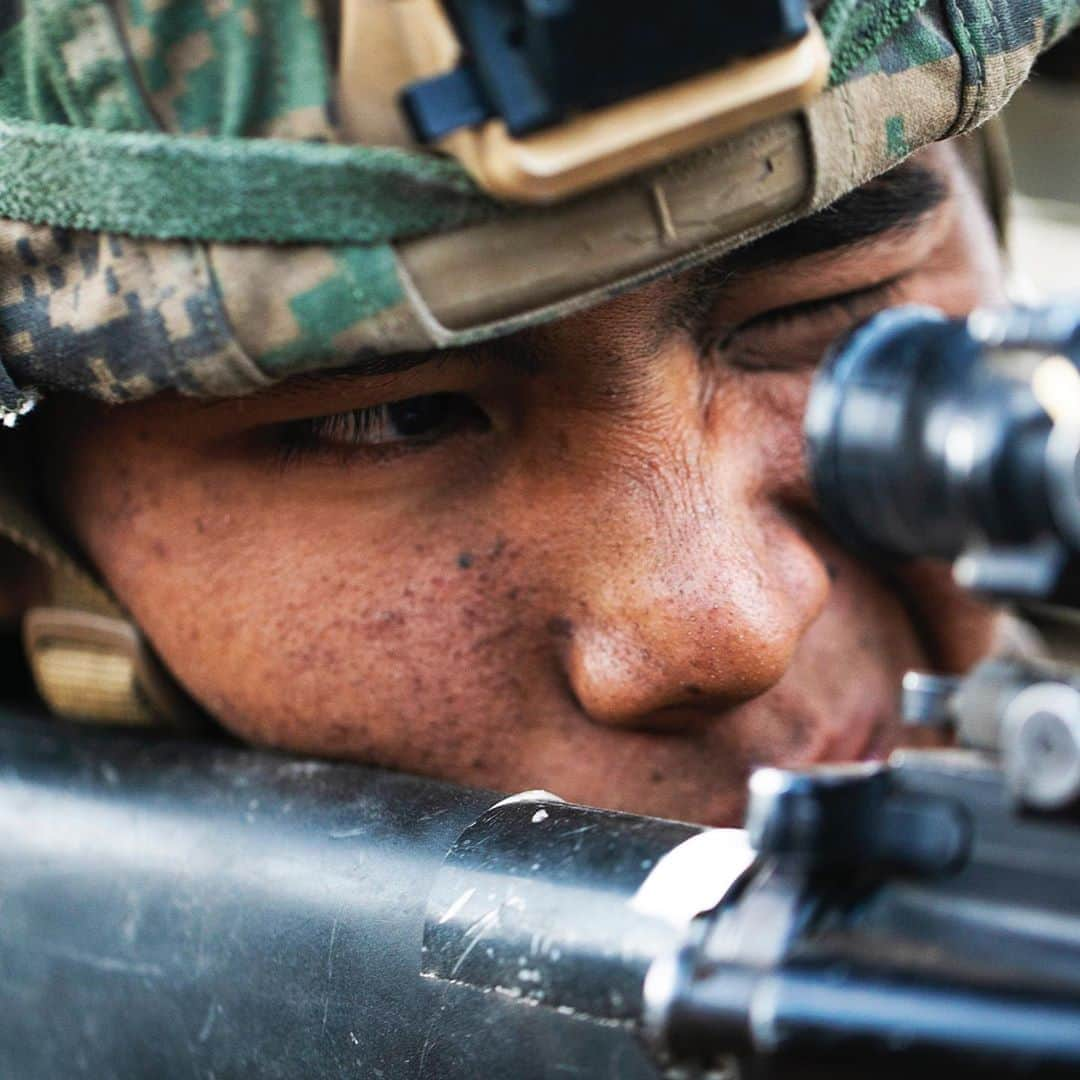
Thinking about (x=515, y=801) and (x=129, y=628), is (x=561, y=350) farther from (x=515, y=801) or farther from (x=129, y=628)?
(x=129, y=628)

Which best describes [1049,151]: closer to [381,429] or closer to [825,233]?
[825,233]

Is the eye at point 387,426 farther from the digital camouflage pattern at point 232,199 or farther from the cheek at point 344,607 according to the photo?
the digital camouflage pattern at point 232,199

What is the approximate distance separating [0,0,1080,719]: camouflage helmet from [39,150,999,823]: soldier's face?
0.34ft

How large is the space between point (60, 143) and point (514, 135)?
0.30m

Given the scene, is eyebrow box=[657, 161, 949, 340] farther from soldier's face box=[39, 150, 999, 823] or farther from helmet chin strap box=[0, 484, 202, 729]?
helmet chin strap box=[0, 484, 202, 729]

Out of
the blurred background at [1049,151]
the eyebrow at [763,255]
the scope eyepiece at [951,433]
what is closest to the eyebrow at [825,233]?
the eyebrow at [763,255]

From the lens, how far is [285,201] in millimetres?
841

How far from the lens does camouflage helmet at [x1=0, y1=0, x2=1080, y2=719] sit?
833mm

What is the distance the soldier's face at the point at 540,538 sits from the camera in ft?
3.27

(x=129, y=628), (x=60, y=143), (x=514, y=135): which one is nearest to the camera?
(x=514, y=135)

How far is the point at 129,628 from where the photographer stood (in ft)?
4.04

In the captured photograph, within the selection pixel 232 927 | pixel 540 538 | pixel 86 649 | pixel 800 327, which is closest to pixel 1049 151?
pixel 800 327

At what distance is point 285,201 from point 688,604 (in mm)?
365

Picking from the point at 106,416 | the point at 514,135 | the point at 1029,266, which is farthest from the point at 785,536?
the point at 1029,266
